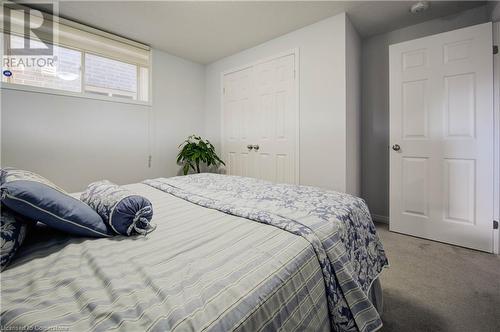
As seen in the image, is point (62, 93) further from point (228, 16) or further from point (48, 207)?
point (48, 207)

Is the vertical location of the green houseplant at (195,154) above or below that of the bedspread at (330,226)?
above

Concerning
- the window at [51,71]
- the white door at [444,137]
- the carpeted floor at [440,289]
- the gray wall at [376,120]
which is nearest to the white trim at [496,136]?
the white door at [444,137]

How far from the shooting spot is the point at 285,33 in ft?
9.53

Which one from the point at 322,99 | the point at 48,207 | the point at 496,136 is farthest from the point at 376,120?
the point at 48,207

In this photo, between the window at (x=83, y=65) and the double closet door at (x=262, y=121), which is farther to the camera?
the double closet door at (x=262, y=121)

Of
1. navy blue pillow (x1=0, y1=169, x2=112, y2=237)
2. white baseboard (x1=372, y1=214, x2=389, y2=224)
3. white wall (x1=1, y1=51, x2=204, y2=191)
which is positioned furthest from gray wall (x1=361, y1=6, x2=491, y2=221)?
navy blue pillow (x1=0, y1=169, x2=112, y2=237)

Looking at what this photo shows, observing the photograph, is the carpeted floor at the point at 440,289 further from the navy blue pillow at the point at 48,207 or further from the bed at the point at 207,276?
the navy blue pillow at the point at 48,207

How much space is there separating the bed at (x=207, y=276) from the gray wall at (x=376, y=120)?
2111 millimetres

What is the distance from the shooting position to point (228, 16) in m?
2.54

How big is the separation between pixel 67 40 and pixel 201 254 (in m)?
3.25

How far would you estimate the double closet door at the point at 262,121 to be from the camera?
2.94 meters

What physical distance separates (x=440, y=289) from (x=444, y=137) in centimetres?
154

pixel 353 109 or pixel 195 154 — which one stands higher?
pixel 353 109

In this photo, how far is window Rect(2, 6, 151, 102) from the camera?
2387mm
